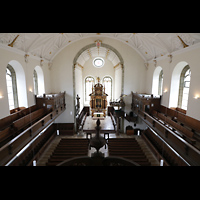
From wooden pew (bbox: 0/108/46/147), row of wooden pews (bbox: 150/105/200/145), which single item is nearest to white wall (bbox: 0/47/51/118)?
wooden pew (bbox: 0/108/46/147)

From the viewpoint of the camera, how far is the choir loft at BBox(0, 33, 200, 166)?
265 inches

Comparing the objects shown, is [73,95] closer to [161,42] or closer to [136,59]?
[136,59]

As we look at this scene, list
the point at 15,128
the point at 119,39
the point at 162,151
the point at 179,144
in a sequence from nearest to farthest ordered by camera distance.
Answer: the point at 179,144, the point at 15,128, the point at 162,151, the point at 119,39

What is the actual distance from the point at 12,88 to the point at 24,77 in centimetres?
120

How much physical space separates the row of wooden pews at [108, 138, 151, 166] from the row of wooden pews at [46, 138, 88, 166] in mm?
1985

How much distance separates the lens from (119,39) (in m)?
13.5

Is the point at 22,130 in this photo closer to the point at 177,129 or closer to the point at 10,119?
the point at 10,119

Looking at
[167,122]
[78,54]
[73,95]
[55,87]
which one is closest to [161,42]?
[167,122]

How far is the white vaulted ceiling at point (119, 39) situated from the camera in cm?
764

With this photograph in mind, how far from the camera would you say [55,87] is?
1430cm

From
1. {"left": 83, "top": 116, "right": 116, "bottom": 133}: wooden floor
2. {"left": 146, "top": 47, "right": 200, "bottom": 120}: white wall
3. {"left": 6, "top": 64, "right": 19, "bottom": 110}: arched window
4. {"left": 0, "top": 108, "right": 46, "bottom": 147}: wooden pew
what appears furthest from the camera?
{"left": 83, "top": 116, "right": 116, "bottom": 133}: wooden floor

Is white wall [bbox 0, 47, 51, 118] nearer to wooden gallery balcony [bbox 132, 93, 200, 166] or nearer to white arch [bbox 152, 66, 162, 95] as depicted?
wooden gallery balcony [bbox 132, 93, 200, 166]

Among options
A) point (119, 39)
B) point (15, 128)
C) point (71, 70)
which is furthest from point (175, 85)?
point (15, 128)

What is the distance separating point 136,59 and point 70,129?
10436 millimetres
